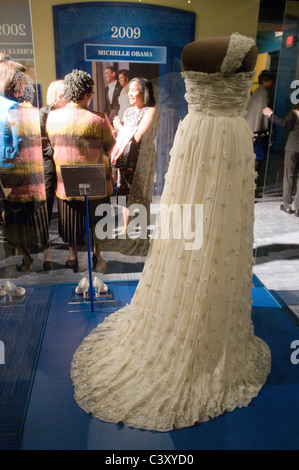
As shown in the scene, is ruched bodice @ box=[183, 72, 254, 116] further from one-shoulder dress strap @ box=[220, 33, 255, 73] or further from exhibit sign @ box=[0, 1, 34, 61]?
exhibit sign @ box=[0, 1, 34, 61]

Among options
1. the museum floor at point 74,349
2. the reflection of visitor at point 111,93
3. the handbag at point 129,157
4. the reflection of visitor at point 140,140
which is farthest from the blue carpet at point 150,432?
the reflection of visitor at point 111,93

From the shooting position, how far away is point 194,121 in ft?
5.38

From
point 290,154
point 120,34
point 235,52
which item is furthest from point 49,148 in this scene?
point 290,154

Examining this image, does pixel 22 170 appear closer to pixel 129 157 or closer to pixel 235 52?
pixel 129 157

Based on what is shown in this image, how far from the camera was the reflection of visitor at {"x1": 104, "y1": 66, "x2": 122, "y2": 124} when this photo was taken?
7.91ft

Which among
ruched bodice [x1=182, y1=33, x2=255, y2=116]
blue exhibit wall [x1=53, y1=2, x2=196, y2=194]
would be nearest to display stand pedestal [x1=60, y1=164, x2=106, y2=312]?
blue exhibit wall [x1=53, y1=2, x2=196, y2=194]

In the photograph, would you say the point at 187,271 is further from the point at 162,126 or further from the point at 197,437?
the point at 162,126

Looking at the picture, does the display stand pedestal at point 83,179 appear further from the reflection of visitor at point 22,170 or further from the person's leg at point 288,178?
the person's leg at point 288,178

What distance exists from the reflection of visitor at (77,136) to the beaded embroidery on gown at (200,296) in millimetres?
1024

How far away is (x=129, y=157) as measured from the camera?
2.76m

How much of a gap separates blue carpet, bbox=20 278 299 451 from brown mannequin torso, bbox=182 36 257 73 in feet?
5.24
